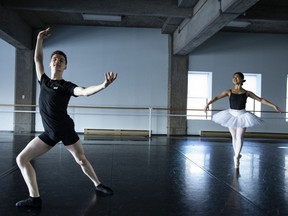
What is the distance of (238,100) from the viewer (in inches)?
170

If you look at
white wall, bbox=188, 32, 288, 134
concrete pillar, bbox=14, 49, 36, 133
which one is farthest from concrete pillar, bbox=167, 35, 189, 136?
concrete pillar, bbox=14, 49, 36, 133

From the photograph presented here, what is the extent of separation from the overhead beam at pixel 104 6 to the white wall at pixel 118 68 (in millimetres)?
2898

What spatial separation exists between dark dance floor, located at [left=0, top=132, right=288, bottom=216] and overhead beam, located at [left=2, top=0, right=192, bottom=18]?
A: 397cm

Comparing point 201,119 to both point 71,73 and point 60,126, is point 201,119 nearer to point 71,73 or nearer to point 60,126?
point 71,73

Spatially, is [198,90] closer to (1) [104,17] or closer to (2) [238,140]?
(1) [104,17]

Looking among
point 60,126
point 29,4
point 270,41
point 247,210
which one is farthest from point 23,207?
point 270,41

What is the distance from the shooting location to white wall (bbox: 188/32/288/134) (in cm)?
1050

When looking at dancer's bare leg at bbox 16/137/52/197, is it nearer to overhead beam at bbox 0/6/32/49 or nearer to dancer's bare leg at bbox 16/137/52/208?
dancer's bare leg at bbox 16/137/52/208

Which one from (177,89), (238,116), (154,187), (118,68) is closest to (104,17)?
(118,68)

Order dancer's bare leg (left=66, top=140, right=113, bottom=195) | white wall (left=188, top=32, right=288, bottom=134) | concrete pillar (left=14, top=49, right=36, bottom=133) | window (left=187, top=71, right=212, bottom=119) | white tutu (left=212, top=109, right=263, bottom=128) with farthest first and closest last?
1. window (left=187, top=71, right=212, bottom=119)
2. white wall (left=188, top=32, right=288, bottom=134)
3. concrete pillar (left=14, top=49, right=36, bottom=133)
4. white tutu (left=212, top=109, right=263, bottom=128)
5. dancer's bare leg (left=66, top=140, right=113, bottom=195)

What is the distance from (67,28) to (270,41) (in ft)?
24.0

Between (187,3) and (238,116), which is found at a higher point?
(187,3)

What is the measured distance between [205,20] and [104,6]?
2.53m

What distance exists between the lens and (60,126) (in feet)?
Answer: 7.74
